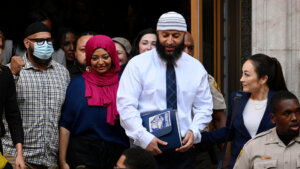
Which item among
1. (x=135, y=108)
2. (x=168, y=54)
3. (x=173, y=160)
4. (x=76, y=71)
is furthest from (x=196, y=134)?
(x=76, y=71)

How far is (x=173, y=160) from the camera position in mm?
5633

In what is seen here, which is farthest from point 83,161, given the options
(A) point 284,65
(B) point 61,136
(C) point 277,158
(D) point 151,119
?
(A) point 284,65

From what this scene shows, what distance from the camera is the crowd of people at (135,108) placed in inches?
207

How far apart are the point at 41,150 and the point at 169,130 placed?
137 centimetres

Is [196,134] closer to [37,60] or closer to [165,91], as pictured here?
[165,91]

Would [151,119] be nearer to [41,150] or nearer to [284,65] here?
[41,150]

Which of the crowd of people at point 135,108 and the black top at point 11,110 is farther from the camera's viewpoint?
the black top at point 11,110

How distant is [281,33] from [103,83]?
2.13m

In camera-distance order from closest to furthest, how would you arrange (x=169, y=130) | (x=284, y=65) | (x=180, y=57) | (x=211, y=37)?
(x=169, y=130) → (x=180, y=57) → (x=284, y=65) → (x=211, y=37)

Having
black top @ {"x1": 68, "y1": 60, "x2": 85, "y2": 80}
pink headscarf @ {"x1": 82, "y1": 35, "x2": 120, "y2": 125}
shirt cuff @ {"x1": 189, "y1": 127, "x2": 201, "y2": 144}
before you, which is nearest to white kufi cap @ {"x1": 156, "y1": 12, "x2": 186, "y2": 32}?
pink headscarf @ {"x1": 82, "y1": 35, "x2": 120, "y2": 125}

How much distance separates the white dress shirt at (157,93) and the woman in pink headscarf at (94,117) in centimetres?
45

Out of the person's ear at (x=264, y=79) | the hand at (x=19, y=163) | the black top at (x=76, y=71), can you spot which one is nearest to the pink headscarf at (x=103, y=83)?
the black top at (x=76, y=71)

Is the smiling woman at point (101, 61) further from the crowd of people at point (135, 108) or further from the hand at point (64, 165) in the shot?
the hand at point (64, 165)

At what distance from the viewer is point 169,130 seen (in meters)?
5.48
